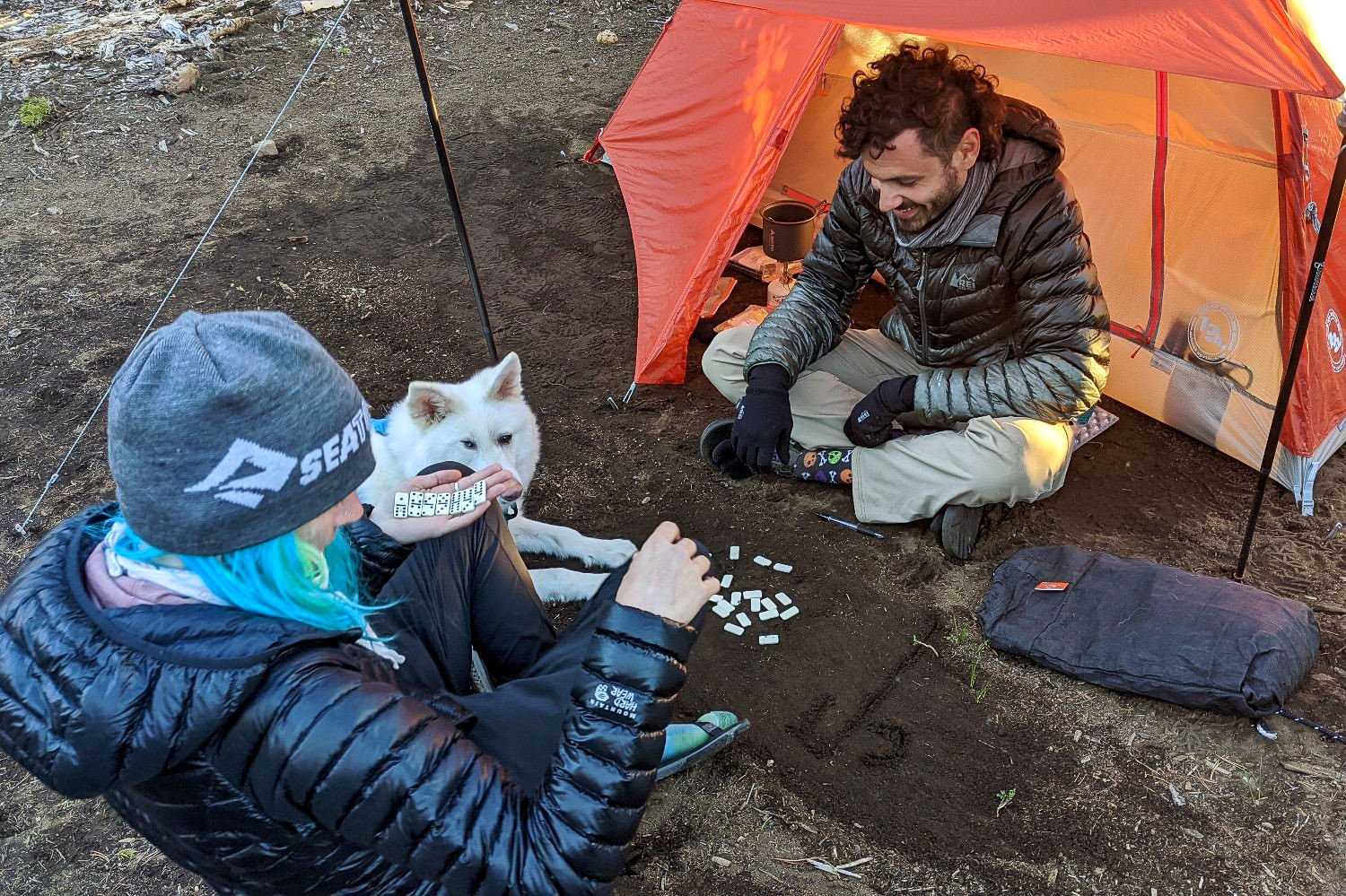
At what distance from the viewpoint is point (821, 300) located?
145 inches

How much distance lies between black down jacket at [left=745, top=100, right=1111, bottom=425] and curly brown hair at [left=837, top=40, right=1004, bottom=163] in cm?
16

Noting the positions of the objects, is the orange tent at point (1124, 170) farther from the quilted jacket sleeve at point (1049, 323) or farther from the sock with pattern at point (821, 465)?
the sock with pattern at point (821, 465)

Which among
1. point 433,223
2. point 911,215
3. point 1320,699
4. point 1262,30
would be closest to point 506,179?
point 433,223

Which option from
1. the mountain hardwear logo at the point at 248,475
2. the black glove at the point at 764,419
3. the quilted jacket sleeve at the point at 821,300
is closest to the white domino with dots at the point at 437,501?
the mountain hardwear logo at the point at 248,475

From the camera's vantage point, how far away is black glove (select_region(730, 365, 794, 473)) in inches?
134

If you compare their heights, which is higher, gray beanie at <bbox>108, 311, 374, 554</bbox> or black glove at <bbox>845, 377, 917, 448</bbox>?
gray beanie at <bbox>108, 311, 374, 554</bbox>

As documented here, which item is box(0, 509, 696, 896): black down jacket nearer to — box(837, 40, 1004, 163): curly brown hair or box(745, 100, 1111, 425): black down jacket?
box(837, 40, 1004, 163): curly brown hair

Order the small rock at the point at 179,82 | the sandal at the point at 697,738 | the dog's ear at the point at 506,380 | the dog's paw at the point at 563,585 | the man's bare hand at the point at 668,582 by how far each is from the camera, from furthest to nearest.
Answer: the small rock at the point at 179,82 → the dog's paw at the point at 563,585 → the dog's ear at the point at 506,380 → the sandal at the point at 697,738 → the man's bare hand at the point at 668,582

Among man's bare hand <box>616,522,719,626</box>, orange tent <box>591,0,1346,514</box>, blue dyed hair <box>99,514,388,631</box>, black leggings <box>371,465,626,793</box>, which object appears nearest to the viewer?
blue dyed hair <box>99,514,388,631</box>

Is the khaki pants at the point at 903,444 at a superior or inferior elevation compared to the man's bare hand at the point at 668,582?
inferior

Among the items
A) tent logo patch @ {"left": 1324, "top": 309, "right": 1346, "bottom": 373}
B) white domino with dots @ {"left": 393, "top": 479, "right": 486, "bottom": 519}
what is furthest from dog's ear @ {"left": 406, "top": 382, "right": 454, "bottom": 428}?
A: tent logo patch @ {"left": 1324, "top": 309, "right": 1346, "bottom": 373}

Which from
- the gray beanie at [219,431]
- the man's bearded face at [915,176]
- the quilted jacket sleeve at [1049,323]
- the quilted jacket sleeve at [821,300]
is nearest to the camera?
the gray beanie at [219,431]

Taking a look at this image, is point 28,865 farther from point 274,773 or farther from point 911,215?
point 911,215

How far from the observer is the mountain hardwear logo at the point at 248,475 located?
1.28 metres
